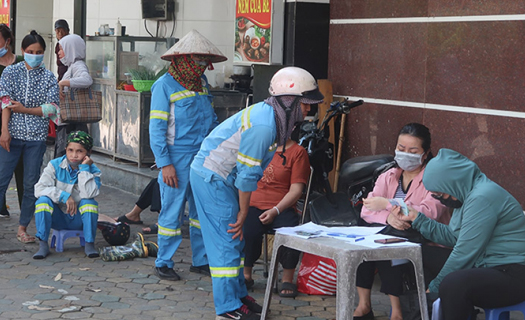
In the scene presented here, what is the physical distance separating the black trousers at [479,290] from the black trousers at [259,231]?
1.66m

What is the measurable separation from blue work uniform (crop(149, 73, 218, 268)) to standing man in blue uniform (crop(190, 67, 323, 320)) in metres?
0.94

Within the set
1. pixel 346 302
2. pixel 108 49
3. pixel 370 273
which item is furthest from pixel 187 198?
pixel 108 49

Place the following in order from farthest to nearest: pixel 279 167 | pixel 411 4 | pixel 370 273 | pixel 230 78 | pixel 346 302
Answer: pixel 230 78
pixel 411 4
pixel 279 167
pixel 370 273
pixel 346 302

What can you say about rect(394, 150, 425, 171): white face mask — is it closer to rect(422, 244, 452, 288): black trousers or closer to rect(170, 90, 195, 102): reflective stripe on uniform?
rect(422, 244, 452, 288): black trousers

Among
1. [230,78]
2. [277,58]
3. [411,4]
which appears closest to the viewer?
[411,4]

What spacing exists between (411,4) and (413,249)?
124 inches

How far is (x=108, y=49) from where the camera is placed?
33.2ft

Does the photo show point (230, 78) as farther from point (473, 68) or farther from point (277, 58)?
point (473, 68)

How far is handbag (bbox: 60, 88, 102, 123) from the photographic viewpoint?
27.8 ft

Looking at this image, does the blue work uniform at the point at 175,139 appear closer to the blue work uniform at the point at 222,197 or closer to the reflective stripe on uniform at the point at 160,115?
the reflective stripe on uniform at the point at 160,115

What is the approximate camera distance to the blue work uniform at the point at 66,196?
6.42m

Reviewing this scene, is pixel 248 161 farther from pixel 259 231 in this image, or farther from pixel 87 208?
pixel 87 208

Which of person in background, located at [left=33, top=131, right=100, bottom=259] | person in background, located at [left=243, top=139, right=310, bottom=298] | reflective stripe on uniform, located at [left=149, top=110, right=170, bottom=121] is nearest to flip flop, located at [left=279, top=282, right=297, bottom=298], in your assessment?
person in background, located at [left=243, top=139, right=310, bottom=298]

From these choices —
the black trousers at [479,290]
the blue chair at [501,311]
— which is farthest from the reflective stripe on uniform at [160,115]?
the blue chair at [501,311]
